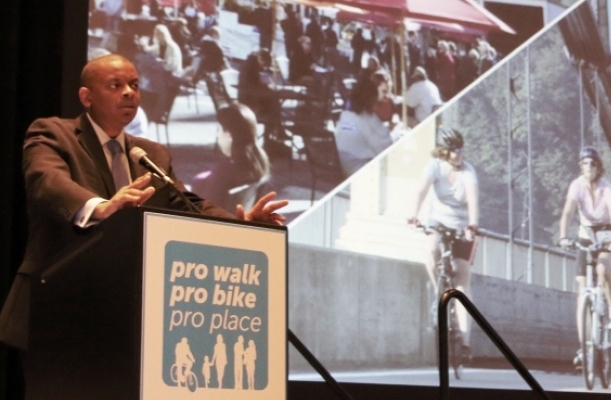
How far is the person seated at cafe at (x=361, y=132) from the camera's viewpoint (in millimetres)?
4480

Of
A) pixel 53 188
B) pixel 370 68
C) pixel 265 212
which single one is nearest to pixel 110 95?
pixel 53 188

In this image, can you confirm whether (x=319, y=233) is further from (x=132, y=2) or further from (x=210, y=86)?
(x=132, y=2)

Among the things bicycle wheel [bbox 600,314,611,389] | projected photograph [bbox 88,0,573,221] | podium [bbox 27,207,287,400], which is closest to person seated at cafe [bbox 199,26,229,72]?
projected photograph [bbox 88,0,573,221]

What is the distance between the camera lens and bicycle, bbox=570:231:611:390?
485 centimetres

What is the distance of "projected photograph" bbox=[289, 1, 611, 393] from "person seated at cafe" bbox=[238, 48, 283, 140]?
0.41 meters

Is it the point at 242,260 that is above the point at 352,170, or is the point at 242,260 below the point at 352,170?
below

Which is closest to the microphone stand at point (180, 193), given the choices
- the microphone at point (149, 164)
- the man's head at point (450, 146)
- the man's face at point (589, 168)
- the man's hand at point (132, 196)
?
the microphone at point (149, 164)

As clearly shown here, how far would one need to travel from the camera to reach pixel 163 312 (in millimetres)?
2225

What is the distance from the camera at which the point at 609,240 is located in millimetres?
5004

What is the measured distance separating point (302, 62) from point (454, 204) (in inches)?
37.2

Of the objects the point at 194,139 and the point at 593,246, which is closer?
the point at 194,139

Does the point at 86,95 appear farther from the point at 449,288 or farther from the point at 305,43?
the point at 449,288

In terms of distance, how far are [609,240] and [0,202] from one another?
2827 millimetres

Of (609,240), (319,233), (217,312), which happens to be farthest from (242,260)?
(609,240)
